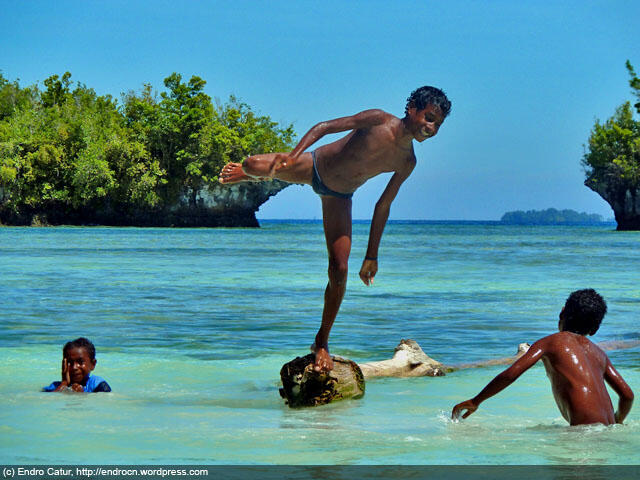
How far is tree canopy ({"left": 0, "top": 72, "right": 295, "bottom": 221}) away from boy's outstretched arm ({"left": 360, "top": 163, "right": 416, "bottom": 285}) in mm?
63357

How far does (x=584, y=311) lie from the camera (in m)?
4.70

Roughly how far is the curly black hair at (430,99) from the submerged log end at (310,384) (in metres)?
1.92

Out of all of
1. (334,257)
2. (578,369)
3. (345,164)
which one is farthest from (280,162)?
(578,369)

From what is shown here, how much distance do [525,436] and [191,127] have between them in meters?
67.0

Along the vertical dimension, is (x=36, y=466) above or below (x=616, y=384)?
below

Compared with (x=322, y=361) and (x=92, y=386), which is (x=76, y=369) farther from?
(x=322, y=361)

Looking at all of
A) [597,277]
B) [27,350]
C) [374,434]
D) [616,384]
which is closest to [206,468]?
[374,434]

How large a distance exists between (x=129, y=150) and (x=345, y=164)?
219ft

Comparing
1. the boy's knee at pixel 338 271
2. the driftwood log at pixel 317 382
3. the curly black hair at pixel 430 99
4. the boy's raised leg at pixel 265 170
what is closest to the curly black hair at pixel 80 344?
the driftwood log at pixel 317 382

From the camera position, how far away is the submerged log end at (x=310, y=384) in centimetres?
Answer: 620

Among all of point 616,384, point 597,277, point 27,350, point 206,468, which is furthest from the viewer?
point 597,277

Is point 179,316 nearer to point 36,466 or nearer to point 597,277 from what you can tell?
point 36,466

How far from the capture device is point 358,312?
44.4 ft

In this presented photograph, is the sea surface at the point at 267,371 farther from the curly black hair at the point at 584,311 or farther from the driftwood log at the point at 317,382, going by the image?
the curly black hair at the point at 584,311
